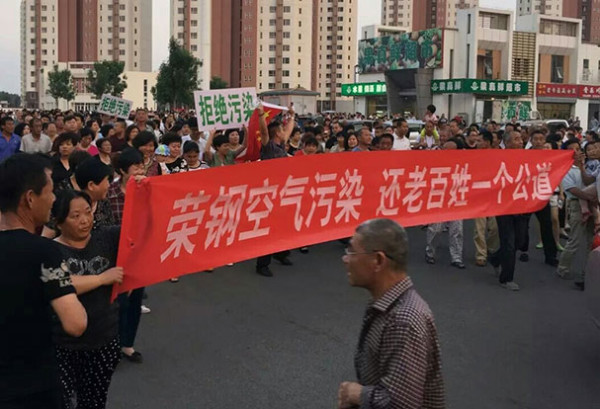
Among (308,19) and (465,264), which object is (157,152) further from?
(308,19)

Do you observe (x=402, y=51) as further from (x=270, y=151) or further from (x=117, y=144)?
(x=270, y=151)

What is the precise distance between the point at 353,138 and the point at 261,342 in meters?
5.97

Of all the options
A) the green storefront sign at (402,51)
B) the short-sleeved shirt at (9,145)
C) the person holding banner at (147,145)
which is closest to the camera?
the person holding banner at (147,145)

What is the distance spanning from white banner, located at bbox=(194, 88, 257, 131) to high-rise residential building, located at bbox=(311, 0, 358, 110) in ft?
398

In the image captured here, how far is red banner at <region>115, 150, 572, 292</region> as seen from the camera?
487cm

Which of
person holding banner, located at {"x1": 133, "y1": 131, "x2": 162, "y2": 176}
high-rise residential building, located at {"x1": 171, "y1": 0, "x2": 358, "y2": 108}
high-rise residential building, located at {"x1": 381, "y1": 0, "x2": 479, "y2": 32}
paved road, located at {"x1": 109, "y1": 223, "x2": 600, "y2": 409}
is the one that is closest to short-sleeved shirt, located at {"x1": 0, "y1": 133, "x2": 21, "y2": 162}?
paved road, located at {"x1": 109, "y1": 223, "x2": 600, "y2": 409}

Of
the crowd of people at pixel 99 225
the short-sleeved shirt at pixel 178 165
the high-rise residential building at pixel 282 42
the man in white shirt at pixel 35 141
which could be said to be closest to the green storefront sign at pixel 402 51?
the high-rise residential building at pixel 282 42

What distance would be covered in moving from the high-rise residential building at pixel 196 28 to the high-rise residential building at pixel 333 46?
2328 cm

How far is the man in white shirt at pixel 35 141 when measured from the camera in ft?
40.8

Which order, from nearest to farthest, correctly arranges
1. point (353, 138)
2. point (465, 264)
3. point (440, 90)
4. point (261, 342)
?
point (261, 342)
point (465, 264)
point (353, 138)
point (440, 90)

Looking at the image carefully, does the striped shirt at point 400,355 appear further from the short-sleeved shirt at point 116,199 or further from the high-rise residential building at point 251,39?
the high-rise residential building at point 251,39

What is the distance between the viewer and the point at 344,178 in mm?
7270

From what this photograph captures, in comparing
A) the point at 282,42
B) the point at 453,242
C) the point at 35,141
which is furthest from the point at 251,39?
the point at 453,242

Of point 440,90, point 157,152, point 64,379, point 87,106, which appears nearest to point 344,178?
point 157,152
